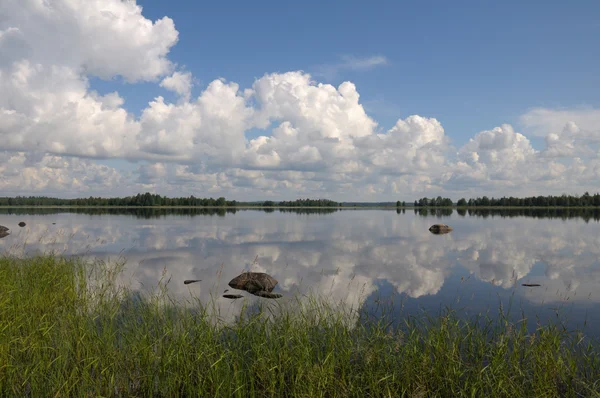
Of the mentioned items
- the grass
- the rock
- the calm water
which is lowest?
the calm water

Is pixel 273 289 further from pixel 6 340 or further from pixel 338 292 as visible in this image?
pixel 6 340

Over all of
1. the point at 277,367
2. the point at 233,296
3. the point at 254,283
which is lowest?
the point at 233,296

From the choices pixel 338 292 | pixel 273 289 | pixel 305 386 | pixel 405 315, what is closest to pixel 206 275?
pixel 273 289

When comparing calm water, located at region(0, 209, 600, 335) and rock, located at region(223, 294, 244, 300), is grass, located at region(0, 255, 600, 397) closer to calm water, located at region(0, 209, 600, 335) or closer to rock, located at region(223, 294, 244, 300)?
calm water, located at region(0, 209, 600, 335)

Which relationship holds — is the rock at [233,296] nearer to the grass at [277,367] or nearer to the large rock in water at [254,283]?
the large rock in water at [254,283]

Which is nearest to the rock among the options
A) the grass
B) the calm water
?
the calm water

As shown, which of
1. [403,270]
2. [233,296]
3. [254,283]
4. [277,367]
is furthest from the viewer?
[403,270]

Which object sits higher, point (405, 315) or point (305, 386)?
point (305, 386)

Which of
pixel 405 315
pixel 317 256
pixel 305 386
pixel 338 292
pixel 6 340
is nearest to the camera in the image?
pixel 305 386

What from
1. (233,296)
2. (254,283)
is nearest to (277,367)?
(233,296)

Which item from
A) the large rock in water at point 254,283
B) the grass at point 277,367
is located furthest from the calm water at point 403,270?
the grass at point 277,367

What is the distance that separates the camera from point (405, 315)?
15969mm

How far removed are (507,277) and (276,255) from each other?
68.4 ft

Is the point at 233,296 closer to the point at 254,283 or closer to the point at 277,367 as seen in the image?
the point at 254,283
